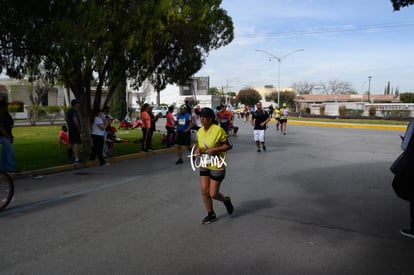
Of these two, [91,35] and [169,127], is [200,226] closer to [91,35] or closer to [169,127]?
[91,35]

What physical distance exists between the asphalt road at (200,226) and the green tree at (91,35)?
3.19 meters

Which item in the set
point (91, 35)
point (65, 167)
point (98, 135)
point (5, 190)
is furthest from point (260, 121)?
point (5, 190)

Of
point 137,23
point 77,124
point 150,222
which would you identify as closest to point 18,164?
point 77,124

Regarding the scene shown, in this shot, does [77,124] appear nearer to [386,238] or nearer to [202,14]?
[202,14]

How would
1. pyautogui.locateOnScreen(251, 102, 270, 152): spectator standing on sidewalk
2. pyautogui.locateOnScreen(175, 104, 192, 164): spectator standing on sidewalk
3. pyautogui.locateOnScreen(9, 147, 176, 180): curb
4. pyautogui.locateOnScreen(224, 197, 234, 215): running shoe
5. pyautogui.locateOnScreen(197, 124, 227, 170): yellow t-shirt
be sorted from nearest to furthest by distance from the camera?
pyautogui.locateOnScreen(197, 124, 227, 170): yellow t-shirt → pyautogui.locateOnScreen(224, 197, 234, 215): running shoe → pyautogui.locateOnScreen(9, 147, 176, 180): curb → pyautogui.locateOnScreen(175, 104, 192, 164): spectator standing on sidewalk → pyautogui.locateOnScreen(251, 102, 270, 152): spectator standing on sidewalk

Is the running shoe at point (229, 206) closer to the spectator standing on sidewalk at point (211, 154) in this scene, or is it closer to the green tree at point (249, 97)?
the spectator standing on sidewalk at point (211, 154)

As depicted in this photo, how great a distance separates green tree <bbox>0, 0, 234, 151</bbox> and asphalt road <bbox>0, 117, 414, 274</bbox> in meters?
3.19

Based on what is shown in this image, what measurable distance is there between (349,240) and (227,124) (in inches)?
509

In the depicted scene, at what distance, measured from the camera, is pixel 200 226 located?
509cm

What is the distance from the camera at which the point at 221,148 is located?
5.04 metres

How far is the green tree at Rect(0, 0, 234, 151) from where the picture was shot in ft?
30.5

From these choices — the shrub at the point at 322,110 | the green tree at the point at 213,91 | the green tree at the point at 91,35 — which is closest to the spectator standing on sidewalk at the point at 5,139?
the green tree at the point at 91,35

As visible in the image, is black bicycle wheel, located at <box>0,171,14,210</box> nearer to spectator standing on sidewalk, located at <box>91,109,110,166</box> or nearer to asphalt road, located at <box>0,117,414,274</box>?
asphalt road, located at <box>0,117,414,274</box>

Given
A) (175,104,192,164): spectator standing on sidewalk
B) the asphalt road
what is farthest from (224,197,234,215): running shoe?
(175,104,192,164): spectator standing on sidewalk
